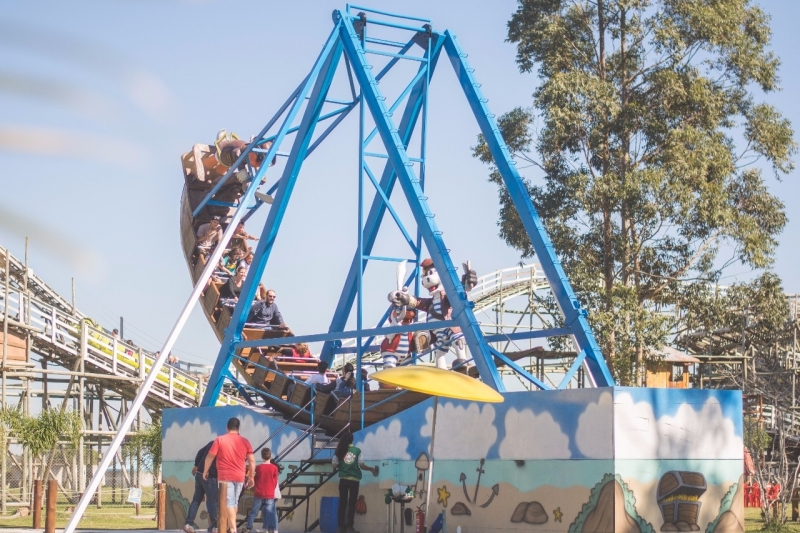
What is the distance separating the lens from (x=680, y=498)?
1357 centimetres

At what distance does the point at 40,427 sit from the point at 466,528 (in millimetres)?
17100

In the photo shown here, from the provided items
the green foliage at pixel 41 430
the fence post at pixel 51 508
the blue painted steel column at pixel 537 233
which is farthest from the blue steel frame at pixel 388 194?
the green foliage at pixel 41 430

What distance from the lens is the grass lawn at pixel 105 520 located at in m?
23.2

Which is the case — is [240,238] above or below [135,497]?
above

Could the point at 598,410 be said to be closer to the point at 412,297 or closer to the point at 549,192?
the point at 412,297

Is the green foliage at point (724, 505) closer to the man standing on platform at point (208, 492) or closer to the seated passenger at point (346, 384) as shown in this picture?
the man standing on platform at point (208, 492)

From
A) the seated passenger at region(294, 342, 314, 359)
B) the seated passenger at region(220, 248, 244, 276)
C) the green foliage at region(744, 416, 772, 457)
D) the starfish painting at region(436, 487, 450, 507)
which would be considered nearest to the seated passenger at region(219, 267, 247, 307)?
the seated passenger at region(220, 248, 244, 276)

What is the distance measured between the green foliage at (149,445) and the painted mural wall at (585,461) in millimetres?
18560

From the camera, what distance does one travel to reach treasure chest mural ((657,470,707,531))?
1340 cm

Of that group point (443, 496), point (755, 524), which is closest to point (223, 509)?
point (443, 496)

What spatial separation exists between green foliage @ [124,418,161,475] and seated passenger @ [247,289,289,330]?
12.4m

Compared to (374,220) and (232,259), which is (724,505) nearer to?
(374,220)

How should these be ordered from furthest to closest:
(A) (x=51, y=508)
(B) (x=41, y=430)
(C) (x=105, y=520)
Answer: (B) (x=41, y=430) < (C) (x=105, y=520) < (A) (x=51, y=508)

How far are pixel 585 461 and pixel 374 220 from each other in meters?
8.27
